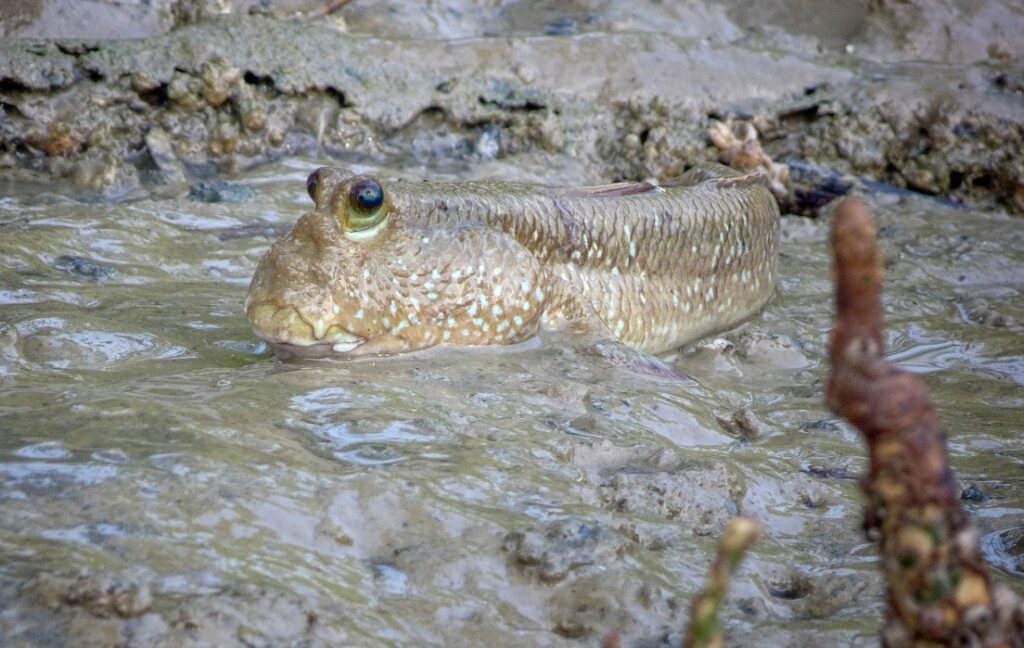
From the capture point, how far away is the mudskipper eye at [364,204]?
300cm

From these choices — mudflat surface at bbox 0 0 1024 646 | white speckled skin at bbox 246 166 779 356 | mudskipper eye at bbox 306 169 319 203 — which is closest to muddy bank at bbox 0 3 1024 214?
mudflat surface at bbox 0 0 1024 646

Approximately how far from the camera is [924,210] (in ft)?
17.3

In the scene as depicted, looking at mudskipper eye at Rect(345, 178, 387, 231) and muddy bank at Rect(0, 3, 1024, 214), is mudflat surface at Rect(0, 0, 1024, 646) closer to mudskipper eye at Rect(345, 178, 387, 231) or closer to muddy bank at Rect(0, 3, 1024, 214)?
muddy bank at Rect(0, 3, 1024, 214)

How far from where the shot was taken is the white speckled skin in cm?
299

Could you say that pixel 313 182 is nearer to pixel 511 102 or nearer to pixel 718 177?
pixel 718 177

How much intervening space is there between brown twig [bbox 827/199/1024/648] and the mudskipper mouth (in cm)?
198

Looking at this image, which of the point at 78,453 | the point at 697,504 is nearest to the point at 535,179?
the point at 697,504

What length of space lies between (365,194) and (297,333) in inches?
16.0

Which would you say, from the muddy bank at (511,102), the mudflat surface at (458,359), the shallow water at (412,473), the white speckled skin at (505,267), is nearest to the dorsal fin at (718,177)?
the white speckled skin at (505,267)

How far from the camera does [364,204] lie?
3018 mm

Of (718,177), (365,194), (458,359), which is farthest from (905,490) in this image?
(718,177)

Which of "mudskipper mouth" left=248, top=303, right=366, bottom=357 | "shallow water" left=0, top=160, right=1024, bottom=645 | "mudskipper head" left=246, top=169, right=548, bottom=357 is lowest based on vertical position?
"shallow water" left=0, top=160, right=1024, bottom=645

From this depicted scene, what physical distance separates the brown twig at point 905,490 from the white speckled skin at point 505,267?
1.99 m

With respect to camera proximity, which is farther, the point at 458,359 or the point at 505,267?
the point at 505,267
